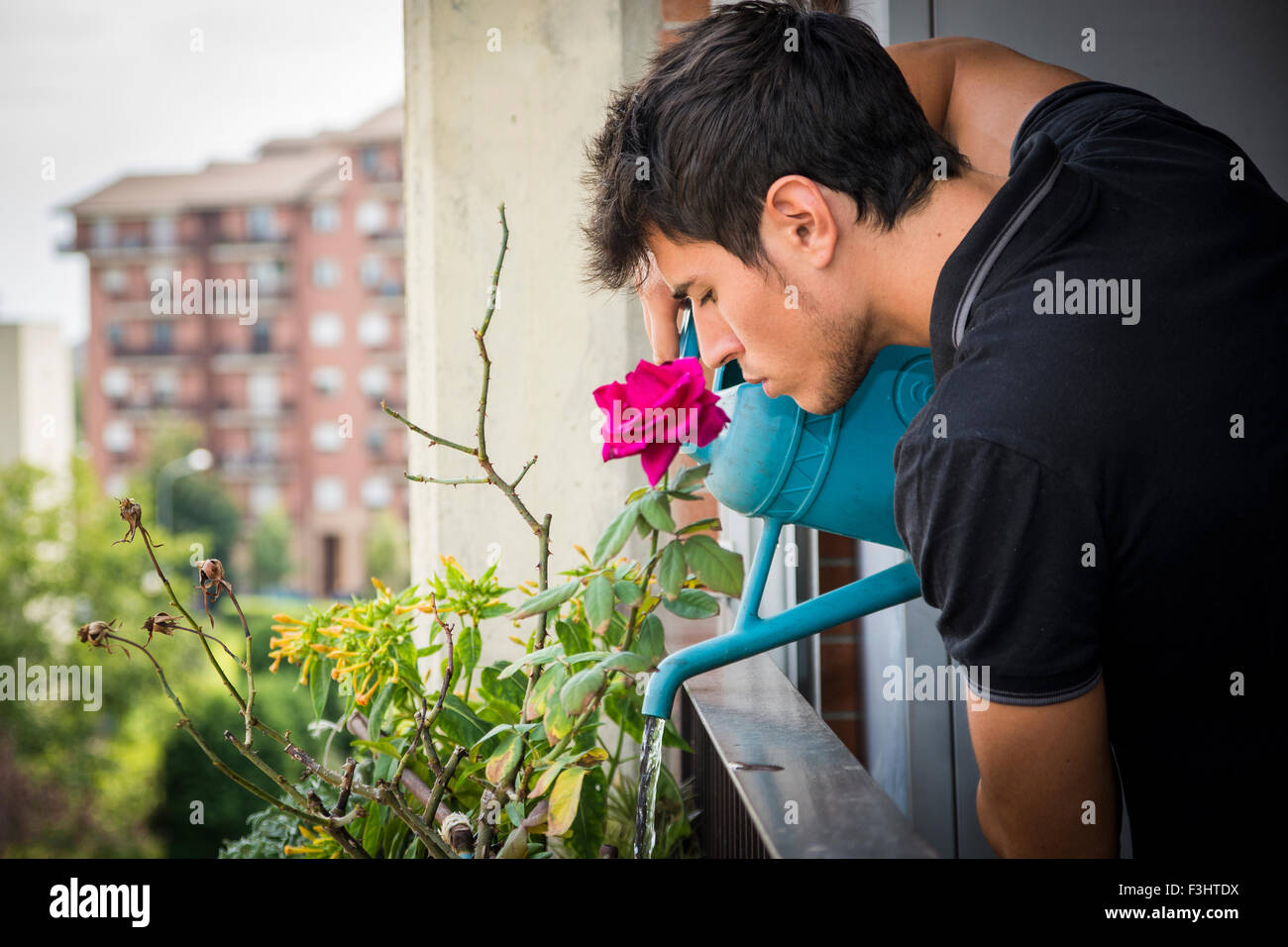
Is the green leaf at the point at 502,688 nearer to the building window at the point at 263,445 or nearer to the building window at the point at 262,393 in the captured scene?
the building window at the point at 263,445

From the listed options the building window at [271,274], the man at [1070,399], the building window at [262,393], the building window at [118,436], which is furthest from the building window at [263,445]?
the man at [1070,399]

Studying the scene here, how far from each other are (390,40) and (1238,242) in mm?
2180

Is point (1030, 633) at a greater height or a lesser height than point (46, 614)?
greater

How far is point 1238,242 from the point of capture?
744 mm

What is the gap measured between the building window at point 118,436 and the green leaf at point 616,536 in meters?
49.9

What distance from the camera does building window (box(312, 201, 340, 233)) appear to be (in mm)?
46094

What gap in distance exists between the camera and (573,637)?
132cm

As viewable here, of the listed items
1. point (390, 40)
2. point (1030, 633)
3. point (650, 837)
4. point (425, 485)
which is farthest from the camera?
point (390, 40)

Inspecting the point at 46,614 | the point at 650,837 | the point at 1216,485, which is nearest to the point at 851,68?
the point at 1216,485

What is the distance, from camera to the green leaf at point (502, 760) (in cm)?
124

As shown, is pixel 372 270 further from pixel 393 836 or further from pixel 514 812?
pixel 514 812

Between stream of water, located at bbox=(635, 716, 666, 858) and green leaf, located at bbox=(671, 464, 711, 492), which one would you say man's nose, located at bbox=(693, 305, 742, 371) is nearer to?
green leaf, located at bbox=(671, 464, 711, 492)

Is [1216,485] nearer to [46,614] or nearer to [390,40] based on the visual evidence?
[390,40]

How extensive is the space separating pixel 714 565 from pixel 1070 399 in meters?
0.55
